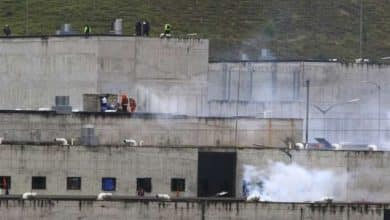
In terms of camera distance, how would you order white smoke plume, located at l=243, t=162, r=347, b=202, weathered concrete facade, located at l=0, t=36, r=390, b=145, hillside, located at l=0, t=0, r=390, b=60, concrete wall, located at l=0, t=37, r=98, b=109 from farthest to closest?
hillside, located at l=0, t=0, r=390, b=60 → concrete wall, located at l=0, t=37, r=98, b=109 → weathered concrete facade, located at l=0, t=36, r=390, b=145 → white smoke plume, located at l=243, t=162, r=347, b=202

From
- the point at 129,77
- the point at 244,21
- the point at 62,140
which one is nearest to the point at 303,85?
the point at 129,77

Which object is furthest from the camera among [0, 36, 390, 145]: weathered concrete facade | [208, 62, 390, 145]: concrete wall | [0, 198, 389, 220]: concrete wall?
[208, 62, 390, 145]: concrete wall

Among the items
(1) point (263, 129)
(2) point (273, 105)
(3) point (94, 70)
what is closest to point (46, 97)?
(3) point (94, 70)

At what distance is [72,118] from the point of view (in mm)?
88812

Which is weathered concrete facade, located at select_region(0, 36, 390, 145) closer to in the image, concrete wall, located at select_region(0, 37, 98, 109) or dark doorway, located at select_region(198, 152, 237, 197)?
concrete wall, located at select_region(0, 37, 98, 109)

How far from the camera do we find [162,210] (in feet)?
256

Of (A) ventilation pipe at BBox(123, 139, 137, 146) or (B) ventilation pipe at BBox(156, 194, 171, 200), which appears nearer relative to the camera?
(B) ventilation pipe at BBox(156, 194, 171, 200)

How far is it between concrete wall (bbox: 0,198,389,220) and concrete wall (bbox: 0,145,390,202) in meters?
5.44

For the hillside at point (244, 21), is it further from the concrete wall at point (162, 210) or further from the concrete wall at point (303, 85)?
the concrete wall at point (162, 210)

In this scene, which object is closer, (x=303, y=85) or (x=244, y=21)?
(x=303, y=85)

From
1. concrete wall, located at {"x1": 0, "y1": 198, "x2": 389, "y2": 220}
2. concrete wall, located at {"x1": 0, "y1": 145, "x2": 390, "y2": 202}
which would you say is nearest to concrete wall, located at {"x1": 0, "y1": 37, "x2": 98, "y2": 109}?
concrete wall, located at {"x1": 0, "y1": 145, "x2": 390, "y2": 202}

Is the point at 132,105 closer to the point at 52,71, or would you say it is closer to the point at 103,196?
the point at 52,71

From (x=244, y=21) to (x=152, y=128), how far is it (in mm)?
102180

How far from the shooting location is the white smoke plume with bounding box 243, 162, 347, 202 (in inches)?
3310
